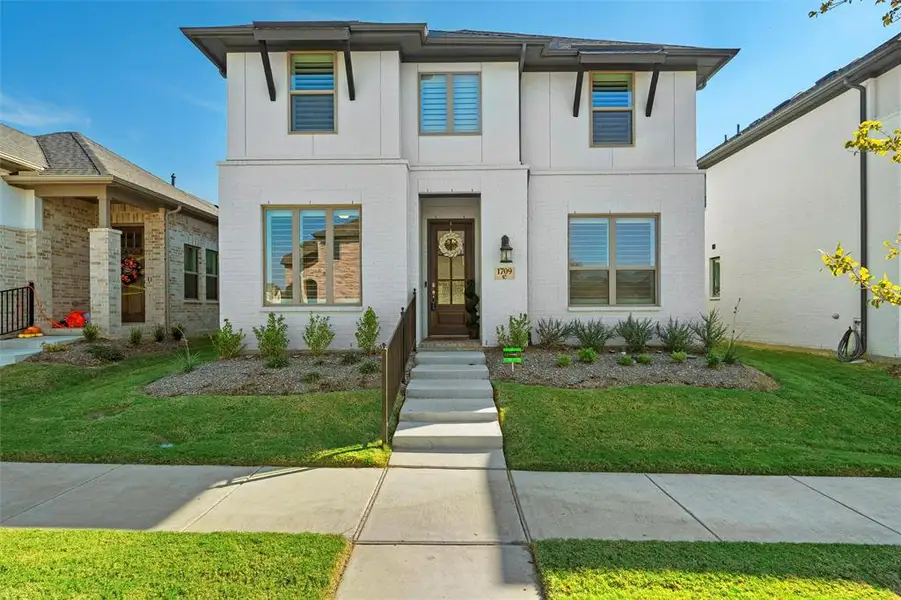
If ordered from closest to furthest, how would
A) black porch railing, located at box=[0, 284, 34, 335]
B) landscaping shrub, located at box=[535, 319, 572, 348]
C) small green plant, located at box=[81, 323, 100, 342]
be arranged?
landscaping shrub, located at box=[535, 319, 572, 348] < small green plant, located at box=[81, 323, 100, 342] < black porch railing, located at box=[0, 284, 34, 335]

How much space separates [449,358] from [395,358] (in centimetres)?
178

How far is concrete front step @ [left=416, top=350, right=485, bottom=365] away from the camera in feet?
25.7

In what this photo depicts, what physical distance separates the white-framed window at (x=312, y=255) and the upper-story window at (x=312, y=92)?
62.9 inches

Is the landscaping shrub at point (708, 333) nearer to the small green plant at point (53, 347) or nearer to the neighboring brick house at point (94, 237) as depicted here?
A: the small green plant at point (53, 347)

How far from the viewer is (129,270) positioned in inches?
502

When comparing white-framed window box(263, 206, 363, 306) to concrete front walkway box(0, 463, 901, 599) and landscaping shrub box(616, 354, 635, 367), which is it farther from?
landscaping shrub box(616, 354, 635, 367)

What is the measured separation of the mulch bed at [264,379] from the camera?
6922mm

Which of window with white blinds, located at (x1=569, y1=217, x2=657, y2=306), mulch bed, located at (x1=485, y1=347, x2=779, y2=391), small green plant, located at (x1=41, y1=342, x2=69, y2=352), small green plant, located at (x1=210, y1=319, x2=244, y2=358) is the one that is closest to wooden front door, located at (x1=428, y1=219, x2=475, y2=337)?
mulch bed, located at (x1=485, y1=347, x2=779, y2=391)

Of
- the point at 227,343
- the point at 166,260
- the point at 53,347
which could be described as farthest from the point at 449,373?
the point at 166,260

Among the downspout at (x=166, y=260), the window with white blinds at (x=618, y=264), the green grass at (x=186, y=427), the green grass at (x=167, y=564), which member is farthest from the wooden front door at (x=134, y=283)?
the window with white blinds at (x=618, y=264)

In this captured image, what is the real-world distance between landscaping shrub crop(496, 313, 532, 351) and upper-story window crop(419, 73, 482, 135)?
12.3 ft

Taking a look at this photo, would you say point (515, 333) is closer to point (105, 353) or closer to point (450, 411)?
point (450, 411)

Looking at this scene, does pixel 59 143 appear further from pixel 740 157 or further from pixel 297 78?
pixel 740 157

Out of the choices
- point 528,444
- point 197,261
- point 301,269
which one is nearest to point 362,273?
point 301,269
